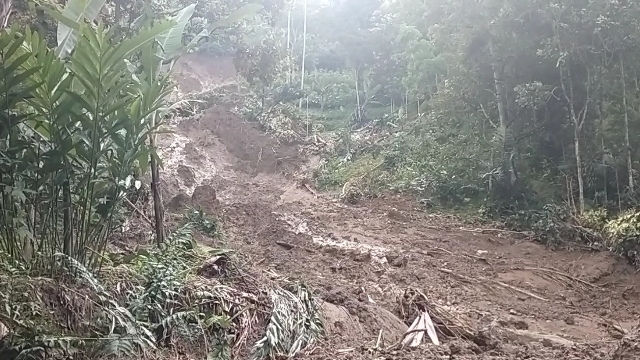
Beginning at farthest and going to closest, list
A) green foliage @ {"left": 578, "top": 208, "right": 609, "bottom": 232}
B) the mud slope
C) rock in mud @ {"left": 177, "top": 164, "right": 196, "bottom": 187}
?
rock in mud @ {"left": 177, "top": 164, "right": 196, "bottom": 187} < green foliage @ {"left": 578, "top": 208, "right": 609, "bottom": 232} < the mud slope

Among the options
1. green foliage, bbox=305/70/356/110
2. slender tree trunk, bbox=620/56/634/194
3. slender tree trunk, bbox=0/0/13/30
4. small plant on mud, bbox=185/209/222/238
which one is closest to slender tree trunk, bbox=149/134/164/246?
slender tree trunk, bbox=0/0/13/30

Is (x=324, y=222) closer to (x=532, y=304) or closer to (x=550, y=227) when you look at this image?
(x=550, y=227)

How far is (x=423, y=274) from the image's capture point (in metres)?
7.07

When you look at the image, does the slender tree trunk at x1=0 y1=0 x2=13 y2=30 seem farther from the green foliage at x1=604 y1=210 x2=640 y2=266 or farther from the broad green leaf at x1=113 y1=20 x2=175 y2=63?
the green foliage at x1=604 y1=210 x2=640 y2=266

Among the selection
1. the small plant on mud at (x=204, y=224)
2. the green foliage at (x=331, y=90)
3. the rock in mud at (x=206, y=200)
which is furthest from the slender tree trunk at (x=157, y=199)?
the green foliage at (x=331, y=90)

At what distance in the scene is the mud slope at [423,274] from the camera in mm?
4059

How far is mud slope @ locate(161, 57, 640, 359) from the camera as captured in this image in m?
4.06

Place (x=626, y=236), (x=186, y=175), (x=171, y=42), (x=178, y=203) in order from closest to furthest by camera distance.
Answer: (x=171, y=42) < (x=626, y=236) < (x=178, y=203) < (x=186, y=175)

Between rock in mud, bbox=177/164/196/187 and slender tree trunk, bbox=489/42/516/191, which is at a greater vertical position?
slender tree trunk, bbox=489/42/516/191

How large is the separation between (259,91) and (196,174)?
287 inches

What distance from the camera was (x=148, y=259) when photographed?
3.25 metres

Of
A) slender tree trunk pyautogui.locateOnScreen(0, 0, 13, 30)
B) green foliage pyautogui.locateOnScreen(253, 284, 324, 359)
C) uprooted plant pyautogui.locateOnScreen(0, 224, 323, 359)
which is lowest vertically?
green foliage pyautogui.locateOnScreen(253, 284, 324, 359)

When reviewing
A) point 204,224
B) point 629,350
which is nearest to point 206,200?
point 204,224

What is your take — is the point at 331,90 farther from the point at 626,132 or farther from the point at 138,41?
the point at 138,41
